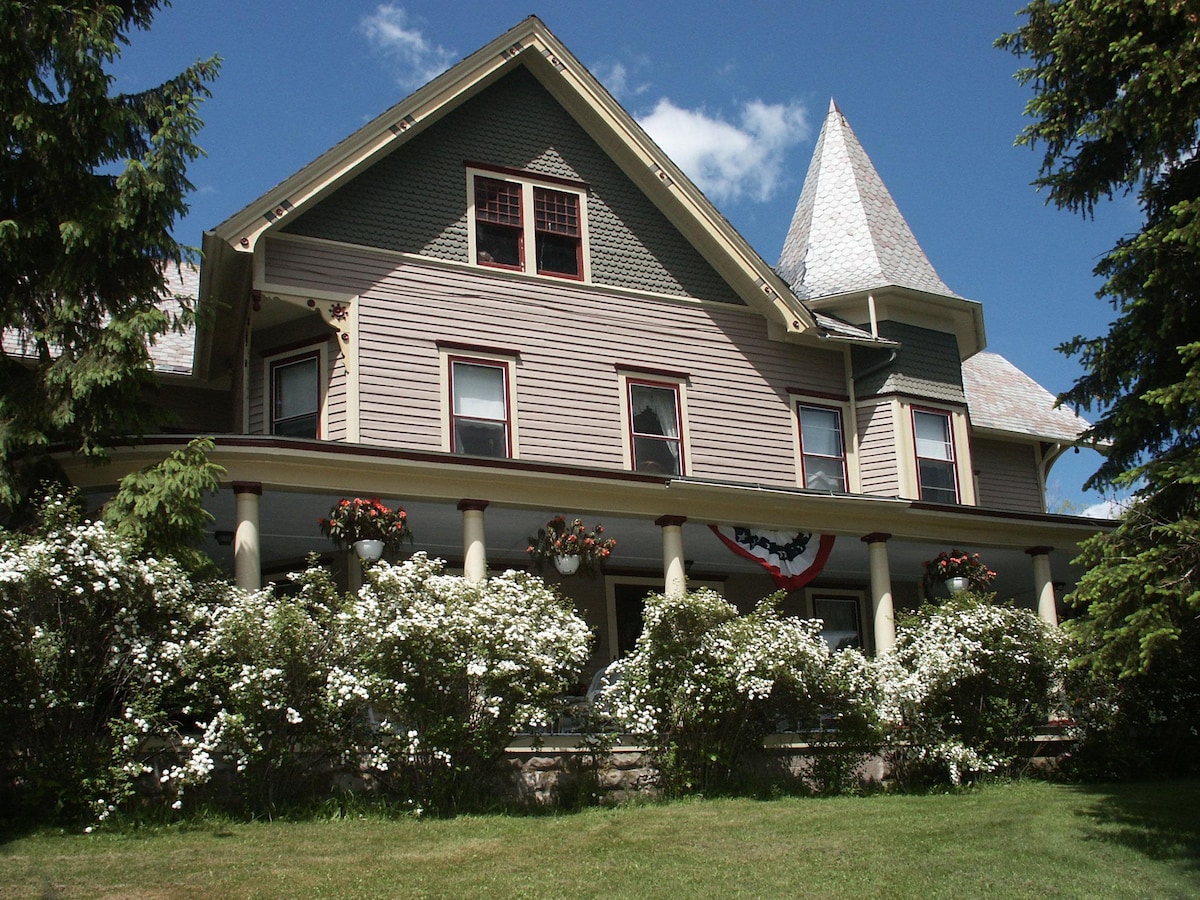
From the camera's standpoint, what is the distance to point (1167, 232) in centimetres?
1245

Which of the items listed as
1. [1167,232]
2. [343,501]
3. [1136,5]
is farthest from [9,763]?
[1136,5]

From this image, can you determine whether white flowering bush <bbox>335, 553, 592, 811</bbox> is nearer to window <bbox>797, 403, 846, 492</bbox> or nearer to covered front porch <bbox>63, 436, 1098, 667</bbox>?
covered front porch <bbox>63, 436, 1098, 667</bbox>

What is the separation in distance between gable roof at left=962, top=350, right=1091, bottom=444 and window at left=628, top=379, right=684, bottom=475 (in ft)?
24.8

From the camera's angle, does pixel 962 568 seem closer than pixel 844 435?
Yes

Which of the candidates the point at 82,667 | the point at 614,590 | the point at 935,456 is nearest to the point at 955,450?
the point at 935,456

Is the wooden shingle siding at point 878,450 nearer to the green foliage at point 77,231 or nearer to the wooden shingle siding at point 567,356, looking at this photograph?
the wooden shingle siding at point 567,356

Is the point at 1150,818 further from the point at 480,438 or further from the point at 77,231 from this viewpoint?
the point at 77,231

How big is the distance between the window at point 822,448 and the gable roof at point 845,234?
2.12m

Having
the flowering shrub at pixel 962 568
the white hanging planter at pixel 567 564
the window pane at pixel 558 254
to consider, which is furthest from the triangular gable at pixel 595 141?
the white hanging planter at pixel 567 564

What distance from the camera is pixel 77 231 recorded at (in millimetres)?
13492

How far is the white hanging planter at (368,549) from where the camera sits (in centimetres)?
1465

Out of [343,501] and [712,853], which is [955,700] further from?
[343,501]

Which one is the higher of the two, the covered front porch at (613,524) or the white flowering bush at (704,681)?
the covered front porch at (613,524)

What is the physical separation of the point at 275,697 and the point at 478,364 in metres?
7.53
